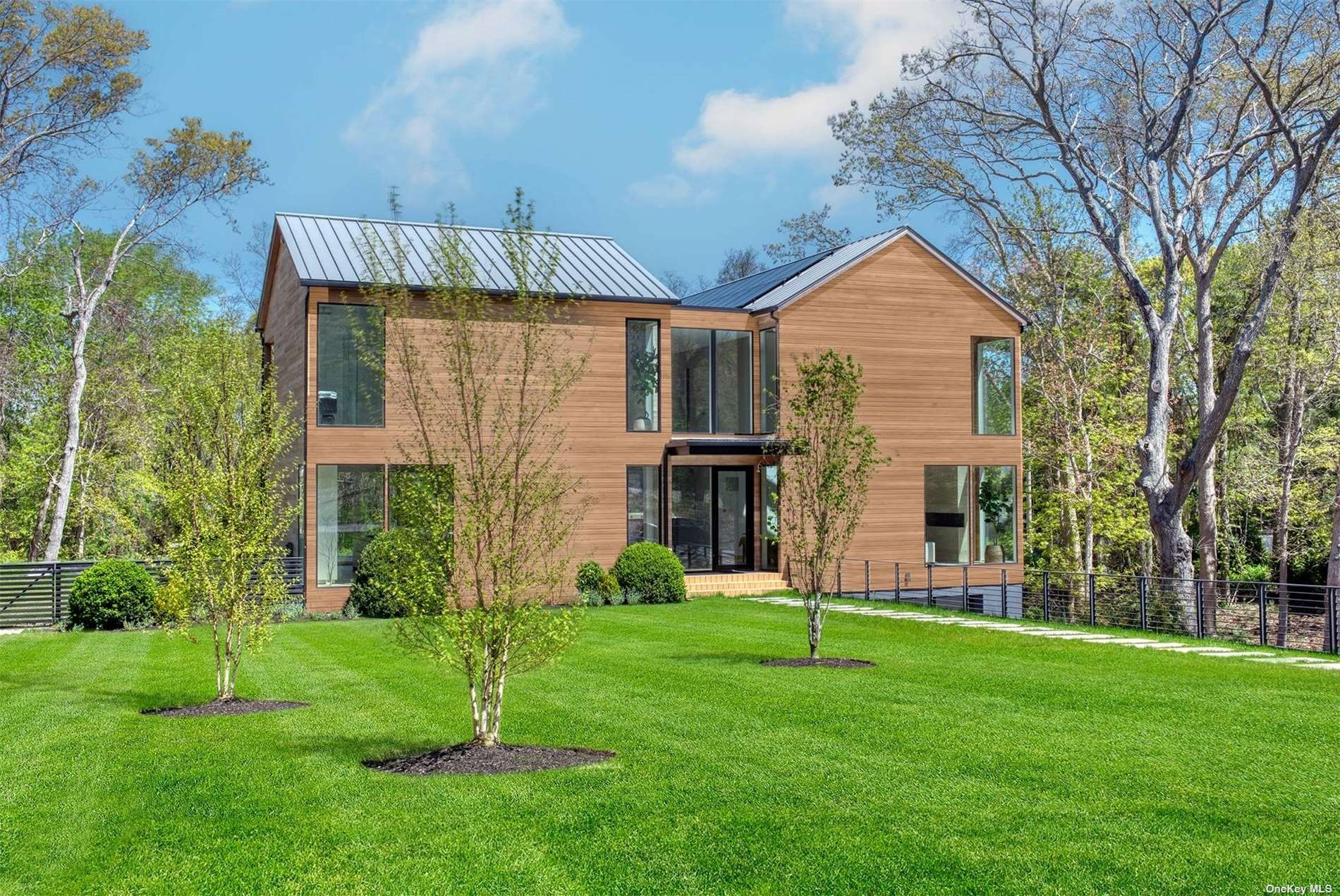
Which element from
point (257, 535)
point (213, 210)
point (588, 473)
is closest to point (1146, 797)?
point (257, 535)

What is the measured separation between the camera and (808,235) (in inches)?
1715

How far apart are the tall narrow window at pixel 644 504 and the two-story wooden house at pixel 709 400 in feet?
0.10

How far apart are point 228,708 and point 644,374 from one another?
569 inches

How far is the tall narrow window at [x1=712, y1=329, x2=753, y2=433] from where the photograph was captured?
83.6ft

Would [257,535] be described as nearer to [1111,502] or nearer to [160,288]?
[1111,502]

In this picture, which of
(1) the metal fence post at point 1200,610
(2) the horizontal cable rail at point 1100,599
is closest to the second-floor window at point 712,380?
(2) the horizontal cable rail at point 1100,599

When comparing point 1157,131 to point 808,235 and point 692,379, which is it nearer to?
point 692,379

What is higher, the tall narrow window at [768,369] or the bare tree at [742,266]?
the bare tree at [742,266]

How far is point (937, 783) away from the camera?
24.6 feet

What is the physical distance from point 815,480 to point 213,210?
21629 millimetres

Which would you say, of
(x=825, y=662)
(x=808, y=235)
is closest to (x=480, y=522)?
(x=825, y=662)

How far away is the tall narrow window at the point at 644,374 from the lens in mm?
24281

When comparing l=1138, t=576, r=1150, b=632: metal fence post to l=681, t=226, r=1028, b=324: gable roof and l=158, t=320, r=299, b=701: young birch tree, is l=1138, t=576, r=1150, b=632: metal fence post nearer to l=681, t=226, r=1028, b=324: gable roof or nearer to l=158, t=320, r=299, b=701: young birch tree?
l=681, t=226, r=1028, b=324: gable roof

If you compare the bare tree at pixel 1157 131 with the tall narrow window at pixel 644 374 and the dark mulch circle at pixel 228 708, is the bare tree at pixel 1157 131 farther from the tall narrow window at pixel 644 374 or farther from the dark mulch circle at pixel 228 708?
the dark mulch circle at pixel 228 708
